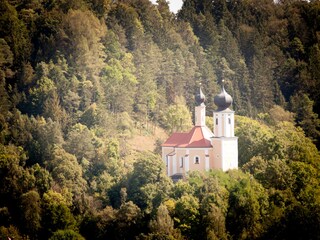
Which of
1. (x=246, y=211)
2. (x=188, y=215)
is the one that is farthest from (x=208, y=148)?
(x=188, y=215)

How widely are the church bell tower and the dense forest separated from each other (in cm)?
127

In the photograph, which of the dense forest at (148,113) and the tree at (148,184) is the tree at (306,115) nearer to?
the dense forest at (148,113)

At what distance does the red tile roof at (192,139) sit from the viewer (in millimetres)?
88188

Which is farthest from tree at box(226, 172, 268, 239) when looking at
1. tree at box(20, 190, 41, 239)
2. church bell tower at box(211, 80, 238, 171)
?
tree at box(20, 190, 41, 239)

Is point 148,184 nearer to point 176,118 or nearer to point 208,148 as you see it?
point 208,148

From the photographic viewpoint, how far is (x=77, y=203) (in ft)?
275

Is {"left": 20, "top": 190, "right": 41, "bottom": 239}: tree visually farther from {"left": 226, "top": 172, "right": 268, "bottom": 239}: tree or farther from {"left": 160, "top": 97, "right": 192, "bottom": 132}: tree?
{"left": 160, "top": 97, "right": 192, "bottom": 132}: tree

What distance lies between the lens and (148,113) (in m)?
98.4

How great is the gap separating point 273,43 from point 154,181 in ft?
109

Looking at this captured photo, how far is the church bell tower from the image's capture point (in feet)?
287

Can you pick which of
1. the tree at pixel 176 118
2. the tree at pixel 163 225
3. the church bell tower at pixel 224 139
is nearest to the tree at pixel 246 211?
the tree at pixel 163 225

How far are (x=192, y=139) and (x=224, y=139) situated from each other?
234 cm

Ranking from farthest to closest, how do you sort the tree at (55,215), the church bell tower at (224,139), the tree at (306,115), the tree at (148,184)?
the tree at (306,115) → the church bell tower at (224,139) → the tree at (55,215) → the tree at (148,184)

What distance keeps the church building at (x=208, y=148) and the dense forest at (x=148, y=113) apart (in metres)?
1.63
